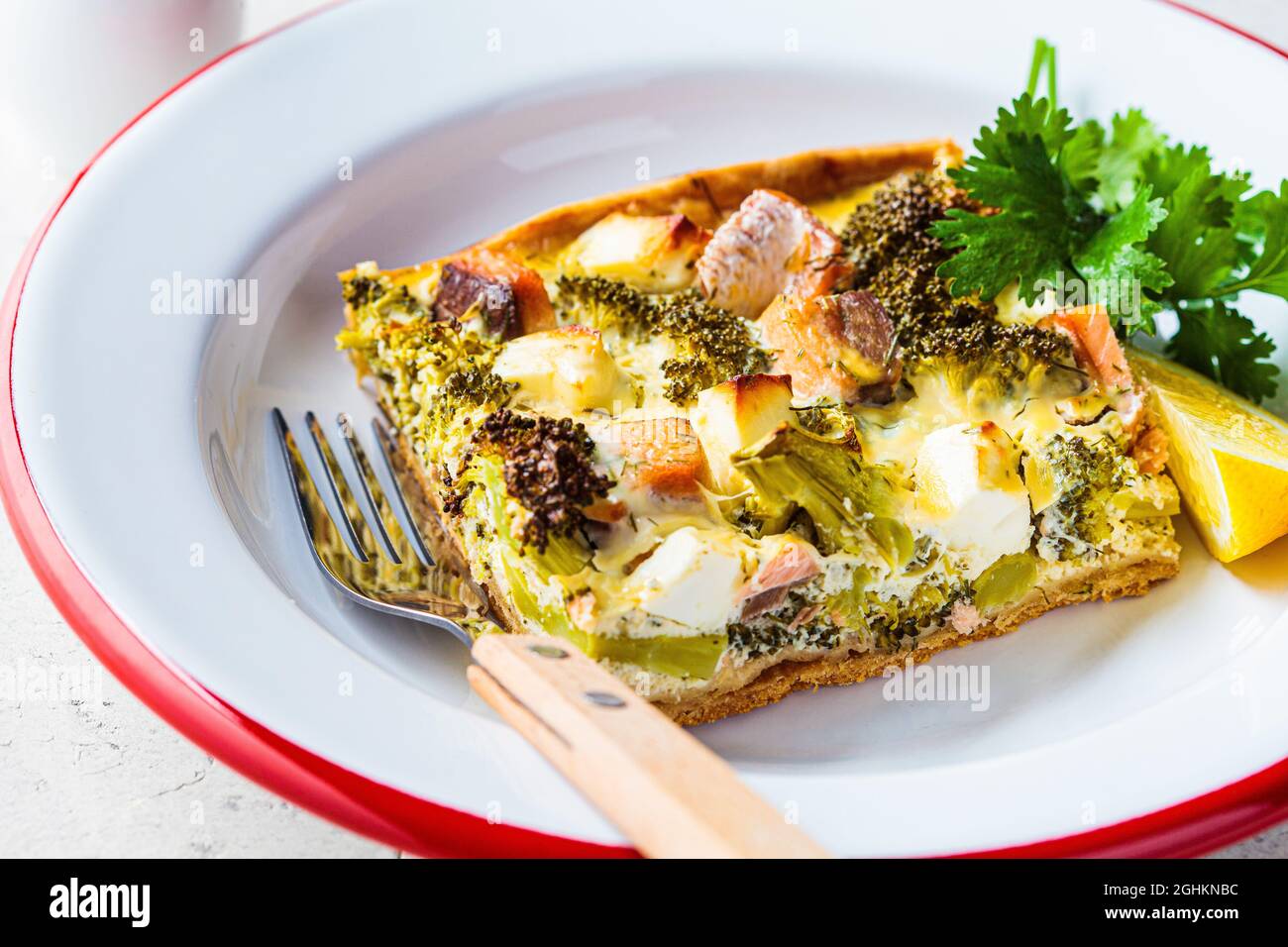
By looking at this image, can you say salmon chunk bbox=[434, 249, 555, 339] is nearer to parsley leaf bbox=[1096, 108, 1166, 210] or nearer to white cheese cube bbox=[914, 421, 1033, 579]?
white cheese cube bbox=[914, 421, 1033, 579]

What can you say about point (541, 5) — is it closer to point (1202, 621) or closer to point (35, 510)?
point (35, 510)

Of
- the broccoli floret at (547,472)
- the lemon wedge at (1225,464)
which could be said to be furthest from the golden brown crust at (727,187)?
the lemon wedge at (1225,464)

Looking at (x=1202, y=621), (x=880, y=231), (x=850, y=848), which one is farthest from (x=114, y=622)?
(x=1202, y=621)

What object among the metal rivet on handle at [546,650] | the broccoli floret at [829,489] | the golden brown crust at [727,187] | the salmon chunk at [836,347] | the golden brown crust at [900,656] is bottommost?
the golden brown crust at [900,656]

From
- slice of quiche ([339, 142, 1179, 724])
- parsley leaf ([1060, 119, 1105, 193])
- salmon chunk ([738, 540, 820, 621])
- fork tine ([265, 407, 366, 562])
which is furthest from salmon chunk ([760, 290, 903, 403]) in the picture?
fork tine ([265, 407, 366, 562])

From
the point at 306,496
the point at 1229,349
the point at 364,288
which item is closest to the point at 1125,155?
the point at 1229,349

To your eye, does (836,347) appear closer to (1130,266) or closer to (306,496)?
(1130,266)

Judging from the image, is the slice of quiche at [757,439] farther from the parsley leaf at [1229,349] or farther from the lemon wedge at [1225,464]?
the parsley leaf at [1229,349]
